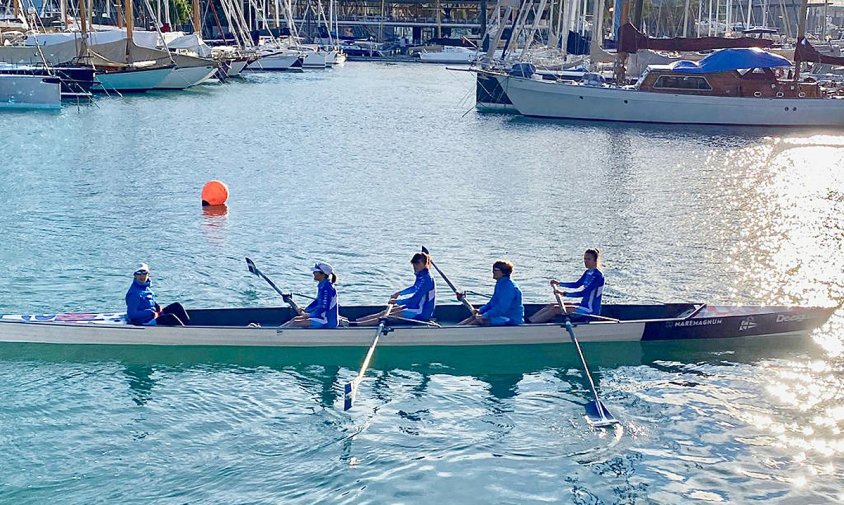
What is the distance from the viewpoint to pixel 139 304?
18000 mm

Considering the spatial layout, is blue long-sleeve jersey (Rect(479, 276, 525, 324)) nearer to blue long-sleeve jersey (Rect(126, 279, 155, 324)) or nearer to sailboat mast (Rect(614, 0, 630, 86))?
blue long-sleeve jersey (Rect(126, 279, 155, 324))

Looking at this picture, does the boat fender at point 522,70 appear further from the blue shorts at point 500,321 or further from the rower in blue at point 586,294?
the blue shorts at point 500,321

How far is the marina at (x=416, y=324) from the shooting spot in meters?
14.2

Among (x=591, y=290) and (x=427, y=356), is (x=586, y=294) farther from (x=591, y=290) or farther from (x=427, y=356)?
(x=427, y=356)

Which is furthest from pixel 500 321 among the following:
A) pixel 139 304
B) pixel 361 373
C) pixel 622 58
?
pixel 622 58

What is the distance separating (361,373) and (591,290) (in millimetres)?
5036

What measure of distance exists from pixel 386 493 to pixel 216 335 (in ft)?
18.8

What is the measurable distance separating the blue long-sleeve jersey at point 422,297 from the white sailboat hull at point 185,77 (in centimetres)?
5360

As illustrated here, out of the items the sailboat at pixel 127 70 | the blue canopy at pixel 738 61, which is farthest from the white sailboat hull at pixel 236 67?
the blue canopy at pixel 738 61

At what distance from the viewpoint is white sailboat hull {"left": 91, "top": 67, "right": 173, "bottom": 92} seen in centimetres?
6456

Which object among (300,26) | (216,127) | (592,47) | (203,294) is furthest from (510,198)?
(300,26)

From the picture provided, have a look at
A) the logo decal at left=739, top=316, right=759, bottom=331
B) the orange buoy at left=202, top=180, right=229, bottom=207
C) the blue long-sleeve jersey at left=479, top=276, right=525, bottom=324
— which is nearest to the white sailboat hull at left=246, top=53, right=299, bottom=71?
the orange buoy at left=202, top=180, right=229, bottom=207

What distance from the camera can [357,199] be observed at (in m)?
33.2

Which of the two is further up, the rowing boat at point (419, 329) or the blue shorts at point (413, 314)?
the blue shorts at point (413, 314)
